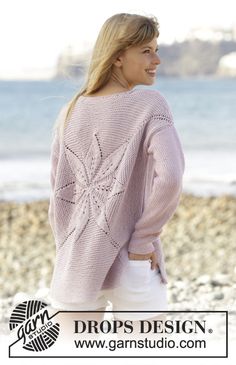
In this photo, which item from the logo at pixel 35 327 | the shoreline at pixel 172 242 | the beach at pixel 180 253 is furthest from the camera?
the shoreline at pixel 172 242

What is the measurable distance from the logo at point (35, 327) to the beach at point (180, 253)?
1.24 meters

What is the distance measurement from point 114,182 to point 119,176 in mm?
32

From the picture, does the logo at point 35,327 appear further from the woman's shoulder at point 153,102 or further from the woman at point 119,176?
the woman's shoulder at point 153,102

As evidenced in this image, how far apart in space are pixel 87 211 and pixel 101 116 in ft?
0.91

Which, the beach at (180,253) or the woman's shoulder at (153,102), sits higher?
the woman's shoulder at (153,102)

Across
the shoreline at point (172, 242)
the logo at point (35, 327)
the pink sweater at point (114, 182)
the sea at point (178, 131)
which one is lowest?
the sea at point (178, 131)

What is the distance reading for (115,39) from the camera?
215 cm

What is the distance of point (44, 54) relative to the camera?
19.1 metres

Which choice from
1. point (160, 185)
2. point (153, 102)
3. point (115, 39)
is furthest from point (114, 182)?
point (115, 39)

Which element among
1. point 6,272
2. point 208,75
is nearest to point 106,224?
point 6,272

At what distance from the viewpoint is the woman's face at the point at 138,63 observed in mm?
2176

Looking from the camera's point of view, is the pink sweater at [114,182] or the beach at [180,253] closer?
the pink sweater at [114,182]

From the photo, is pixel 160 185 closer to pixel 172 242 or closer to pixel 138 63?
pixel 138 63

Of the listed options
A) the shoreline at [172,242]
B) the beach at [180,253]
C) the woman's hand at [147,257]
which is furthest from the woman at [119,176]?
the shoreline at [172,242]
